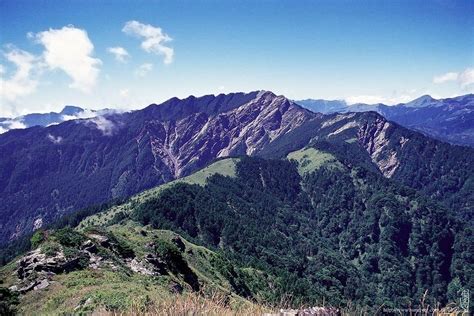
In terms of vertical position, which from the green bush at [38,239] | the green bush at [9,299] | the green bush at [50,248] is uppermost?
the green bush at [50,248]

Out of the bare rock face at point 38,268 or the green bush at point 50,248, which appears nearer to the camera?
the bare rock face at point 38,268

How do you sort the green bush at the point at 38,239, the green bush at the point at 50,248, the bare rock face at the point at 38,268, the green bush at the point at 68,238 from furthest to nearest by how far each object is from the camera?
1. the green bush at the point at 38,239
2. the green bush at the point at 68,238
3. the green bush at the point at 50,248
4. the bare rock face at the point at 38,268

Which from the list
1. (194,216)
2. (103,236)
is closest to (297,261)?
(194,216)

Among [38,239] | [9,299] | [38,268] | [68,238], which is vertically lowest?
[9,299]

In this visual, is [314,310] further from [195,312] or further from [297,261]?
[297,261]

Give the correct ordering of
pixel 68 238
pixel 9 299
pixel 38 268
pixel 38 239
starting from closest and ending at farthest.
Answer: pixel 9 299
pixel 38 268
pixel 68 238
pixel 38 239

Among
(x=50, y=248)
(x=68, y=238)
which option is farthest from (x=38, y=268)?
(x=68, y=238)

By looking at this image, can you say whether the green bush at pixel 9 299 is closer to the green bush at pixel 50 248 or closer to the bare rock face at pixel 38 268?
the bare rock face at pixel 38 268

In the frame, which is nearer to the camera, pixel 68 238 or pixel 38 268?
pixel 38 268

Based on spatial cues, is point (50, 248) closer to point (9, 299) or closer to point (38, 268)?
point (38, 268)

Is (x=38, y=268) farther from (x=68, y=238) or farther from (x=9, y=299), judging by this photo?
(x=68, y=238)

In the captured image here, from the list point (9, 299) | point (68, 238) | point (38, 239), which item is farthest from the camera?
point (38, 239)

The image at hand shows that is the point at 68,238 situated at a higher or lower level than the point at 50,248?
higher

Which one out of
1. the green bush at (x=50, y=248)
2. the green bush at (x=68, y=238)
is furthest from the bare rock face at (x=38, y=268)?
the green bush at (x=68, y=238)
